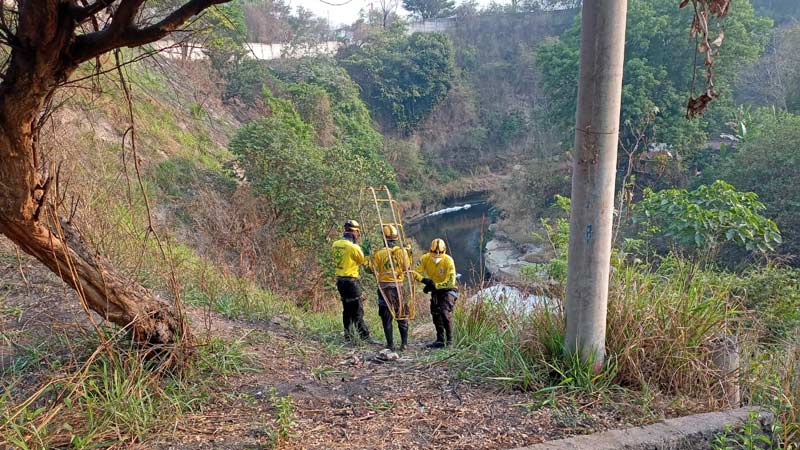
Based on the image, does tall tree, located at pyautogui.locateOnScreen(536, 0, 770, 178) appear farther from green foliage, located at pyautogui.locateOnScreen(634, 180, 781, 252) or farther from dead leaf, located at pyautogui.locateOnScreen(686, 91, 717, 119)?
dead leaf, located at pyautogui.locateOnScreen(686, 91, 717, 119)

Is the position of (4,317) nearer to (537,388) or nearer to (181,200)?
(537,388)

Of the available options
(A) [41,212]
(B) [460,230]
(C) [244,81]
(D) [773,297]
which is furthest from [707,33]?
(B) [460,230]

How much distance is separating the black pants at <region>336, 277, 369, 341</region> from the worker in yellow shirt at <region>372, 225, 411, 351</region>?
32 centimetres

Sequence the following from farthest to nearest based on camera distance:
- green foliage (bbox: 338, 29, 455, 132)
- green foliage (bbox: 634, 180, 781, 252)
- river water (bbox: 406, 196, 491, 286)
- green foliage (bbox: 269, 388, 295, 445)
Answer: green foliage (bbox: 338, 29, 455, 132) → river water (bbox: 406, 196, 491, 286) → green foliage (bbox: 634, 180, 781, 252) → green foliage (bbox: 269, 388, 295, 445)

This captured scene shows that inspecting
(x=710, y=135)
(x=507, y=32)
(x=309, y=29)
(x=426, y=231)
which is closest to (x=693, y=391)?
(x=710, y=135)

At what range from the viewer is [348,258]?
6.64 meters

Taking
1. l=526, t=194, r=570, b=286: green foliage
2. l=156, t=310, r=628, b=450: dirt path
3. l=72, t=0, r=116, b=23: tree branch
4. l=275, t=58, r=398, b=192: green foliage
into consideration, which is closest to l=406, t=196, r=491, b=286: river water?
l=275, t=58, r=398, b=192: green foliage

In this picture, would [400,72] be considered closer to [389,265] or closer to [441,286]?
[389,265]

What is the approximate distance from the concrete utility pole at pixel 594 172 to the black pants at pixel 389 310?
3.23 meters

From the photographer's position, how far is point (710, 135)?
21.0 m

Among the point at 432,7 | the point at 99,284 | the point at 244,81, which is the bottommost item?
the point at 99,284

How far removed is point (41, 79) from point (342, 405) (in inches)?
99.5

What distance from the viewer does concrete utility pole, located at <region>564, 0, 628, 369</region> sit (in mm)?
3090

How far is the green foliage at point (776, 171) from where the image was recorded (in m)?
13.5
